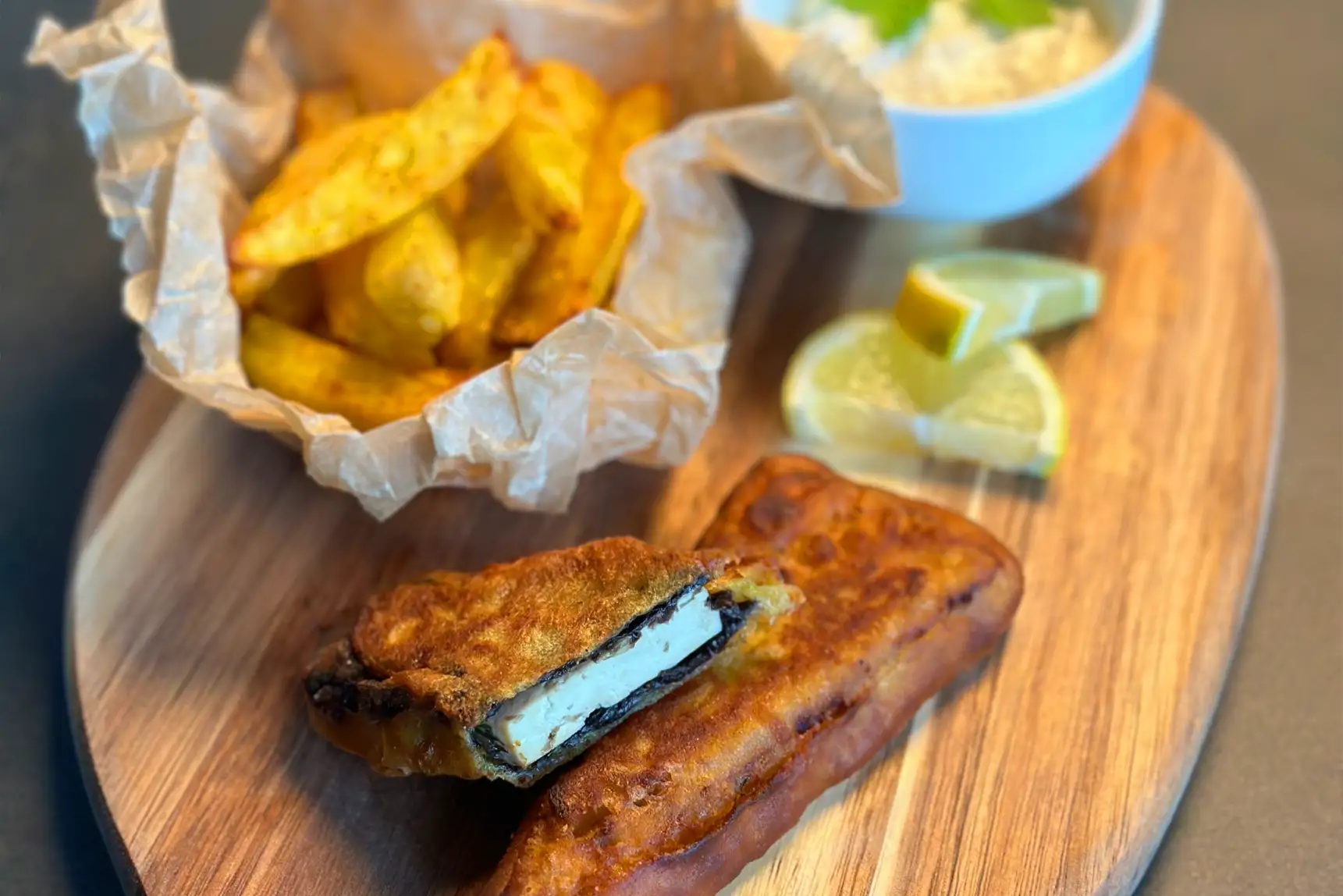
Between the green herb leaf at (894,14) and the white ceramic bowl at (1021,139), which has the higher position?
the green herb leaf at (894,14)

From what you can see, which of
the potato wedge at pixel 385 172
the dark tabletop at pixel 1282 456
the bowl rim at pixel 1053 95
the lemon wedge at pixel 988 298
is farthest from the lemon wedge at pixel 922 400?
the potato wedge at pixel 385 172

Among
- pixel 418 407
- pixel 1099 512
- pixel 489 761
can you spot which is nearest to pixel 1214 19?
pixel 1099 512

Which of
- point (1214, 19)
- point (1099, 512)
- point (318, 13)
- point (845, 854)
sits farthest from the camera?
point (1214, 19)

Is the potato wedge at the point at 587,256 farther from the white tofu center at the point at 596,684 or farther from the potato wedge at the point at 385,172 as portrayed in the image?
the white tofu center at the point at 596,684

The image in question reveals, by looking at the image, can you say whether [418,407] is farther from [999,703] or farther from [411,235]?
[999,703]

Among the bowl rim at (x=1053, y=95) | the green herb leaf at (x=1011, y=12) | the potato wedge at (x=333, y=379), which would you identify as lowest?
the potato wedge at (x=333, y=379)

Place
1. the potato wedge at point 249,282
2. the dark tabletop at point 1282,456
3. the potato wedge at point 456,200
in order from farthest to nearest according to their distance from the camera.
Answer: the potato wedge at point 456,200 < the potato wedge at point 249,282 < the dark tabletop at point 1282,456

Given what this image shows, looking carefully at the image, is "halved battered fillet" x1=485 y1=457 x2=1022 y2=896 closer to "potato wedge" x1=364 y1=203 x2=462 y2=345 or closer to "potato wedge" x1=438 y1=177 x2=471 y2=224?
"potato wedge" x1=364 y1=203 x2=462 y2=345
